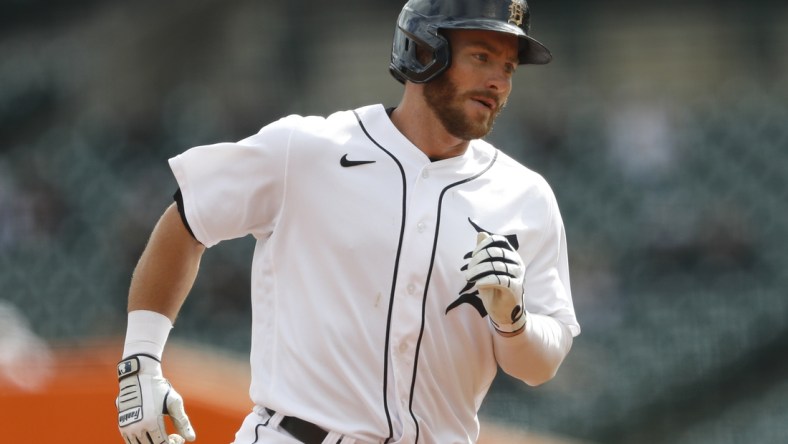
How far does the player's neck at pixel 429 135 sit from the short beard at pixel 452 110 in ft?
0.10

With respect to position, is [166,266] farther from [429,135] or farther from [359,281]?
[429,135]

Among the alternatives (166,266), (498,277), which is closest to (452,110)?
(498,277)

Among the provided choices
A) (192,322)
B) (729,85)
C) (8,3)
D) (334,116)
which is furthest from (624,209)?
(8,3)

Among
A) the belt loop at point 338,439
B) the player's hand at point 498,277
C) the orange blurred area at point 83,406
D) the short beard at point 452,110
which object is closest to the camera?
the player's hand at point 498,277

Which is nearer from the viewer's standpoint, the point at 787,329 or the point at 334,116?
the point at 334,116

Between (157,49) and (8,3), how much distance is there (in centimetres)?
124

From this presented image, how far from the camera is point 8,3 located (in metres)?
9.18

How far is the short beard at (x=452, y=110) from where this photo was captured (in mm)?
3322

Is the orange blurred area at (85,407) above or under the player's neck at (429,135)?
under

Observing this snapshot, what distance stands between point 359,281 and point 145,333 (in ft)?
1.92

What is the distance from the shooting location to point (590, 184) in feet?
23.7

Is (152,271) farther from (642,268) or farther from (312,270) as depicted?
(642,268)

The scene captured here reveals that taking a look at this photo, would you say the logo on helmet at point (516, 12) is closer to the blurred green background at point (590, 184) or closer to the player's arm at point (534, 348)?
the player's arm at point (534, 348)

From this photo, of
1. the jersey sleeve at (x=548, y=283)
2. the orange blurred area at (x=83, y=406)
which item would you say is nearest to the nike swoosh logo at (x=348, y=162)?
the jersey sleeve at (x=548, y=283)
